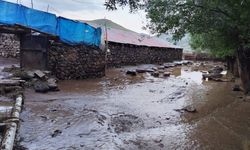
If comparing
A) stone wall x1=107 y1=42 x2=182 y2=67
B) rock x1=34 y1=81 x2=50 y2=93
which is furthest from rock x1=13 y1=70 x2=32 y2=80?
stone wall x1=107 y1=42 x2=182 y2=67

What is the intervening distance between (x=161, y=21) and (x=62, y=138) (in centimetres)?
518

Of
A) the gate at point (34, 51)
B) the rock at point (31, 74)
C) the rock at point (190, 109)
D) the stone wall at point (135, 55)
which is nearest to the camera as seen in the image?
the rock at point (190, 109)

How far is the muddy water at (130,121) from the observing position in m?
7.33

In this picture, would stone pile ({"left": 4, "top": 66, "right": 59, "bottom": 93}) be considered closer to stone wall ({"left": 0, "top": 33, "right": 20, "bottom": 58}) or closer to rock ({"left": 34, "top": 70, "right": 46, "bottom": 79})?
rock ({"left": 34, "top": 70, "right": 46, "bottom": 79})

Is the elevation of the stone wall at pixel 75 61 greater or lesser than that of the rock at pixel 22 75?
greater

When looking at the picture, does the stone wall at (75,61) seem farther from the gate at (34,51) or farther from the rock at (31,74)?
the rock at (31,74)

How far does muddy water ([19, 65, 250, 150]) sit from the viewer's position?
7332mm

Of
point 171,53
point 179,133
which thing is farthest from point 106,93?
point 171,53

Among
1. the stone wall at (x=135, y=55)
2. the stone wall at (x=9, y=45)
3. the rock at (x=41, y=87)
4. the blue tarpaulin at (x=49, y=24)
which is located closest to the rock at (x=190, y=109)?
the rock at (x=41, y=87)

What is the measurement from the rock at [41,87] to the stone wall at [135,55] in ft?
40.2

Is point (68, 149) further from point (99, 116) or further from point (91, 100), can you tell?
point (91, 100)

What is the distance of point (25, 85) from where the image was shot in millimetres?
12648

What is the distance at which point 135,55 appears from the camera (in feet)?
95.1

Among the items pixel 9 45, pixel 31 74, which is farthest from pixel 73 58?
pixel 9 45
